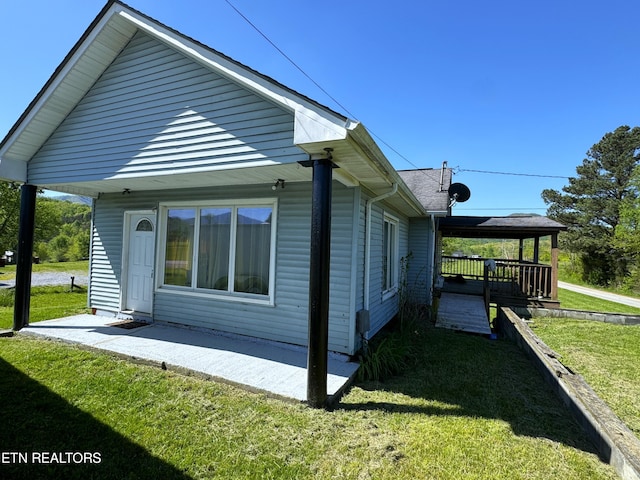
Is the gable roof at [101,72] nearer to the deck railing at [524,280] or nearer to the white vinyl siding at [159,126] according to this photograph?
the white vinyl siding at [159,126]

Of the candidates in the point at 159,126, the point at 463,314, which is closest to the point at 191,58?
the point at 159,126

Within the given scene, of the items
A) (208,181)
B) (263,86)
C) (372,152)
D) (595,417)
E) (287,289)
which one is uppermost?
(263,86)

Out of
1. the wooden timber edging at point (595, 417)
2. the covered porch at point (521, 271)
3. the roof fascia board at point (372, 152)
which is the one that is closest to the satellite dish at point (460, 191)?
the covered porch at point (521, 271)

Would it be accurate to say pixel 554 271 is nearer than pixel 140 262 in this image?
No

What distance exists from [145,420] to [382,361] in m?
2.92

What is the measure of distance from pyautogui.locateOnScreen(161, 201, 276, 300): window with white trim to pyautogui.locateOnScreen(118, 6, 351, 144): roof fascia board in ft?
6.15

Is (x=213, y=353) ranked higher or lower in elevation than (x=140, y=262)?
lower

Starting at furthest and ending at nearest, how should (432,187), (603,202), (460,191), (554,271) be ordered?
1. (603,202)
2. (460,191)
3. (432,187)
4. (554,271)

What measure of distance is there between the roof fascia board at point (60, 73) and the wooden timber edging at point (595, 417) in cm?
782

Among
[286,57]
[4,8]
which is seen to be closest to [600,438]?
[286,57]

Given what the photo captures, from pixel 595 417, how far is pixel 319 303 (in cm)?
284

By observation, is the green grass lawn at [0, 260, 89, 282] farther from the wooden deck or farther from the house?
the wooden deck

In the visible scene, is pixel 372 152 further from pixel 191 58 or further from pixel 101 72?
pixel 101 72

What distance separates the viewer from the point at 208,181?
4.89 metres
